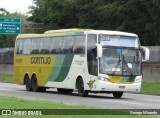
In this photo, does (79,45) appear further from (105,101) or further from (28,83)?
(28,83)

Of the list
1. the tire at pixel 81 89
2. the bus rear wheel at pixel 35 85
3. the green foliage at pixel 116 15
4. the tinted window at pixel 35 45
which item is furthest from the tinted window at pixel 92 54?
the green foliage at pixel 116 15

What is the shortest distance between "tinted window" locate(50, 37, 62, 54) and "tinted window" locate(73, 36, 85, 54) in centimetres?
189

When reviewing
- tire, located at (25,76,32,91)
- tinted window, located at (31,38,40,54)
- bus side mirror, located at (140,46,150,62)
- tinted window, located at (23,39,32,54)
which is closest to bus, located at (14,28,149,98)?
bus side mirror, located at (140,46,150,62)

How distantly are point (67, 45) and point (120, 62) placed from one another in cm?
378

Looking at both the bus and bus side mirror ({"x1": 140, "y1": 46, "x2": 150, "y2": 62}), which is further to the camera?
bus side mirror ({"x1": 140, "y1": 46, "x2": 150, "y2": 62})

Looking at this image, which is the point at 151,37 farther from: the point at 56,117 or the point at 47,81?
the point at 56,117

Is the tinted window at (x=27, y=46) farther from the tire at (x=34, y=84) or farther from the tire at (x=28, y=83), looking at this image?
the tire at (x=34, y=84)

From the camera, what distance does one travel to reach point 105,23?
56156mm

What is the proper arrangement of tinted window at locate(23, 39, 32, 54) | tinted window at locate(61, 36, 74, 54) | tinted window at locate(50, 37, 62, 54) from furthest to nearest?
tinted window at locate(23, 39, 32, 54) → tinted window at locate(50, 37, 62, 54) → tinted window at locate(61, 36, 74, 54)

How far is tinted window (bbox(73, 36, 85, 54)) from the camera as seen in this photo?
90.0ft

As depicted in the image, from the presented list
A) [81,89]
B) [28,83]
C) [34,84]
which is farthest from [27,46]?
[81,89]

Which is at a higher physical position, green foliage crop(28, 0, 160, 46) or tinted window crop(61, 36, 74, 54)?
green foliage crop(28, 0, 160, 46)

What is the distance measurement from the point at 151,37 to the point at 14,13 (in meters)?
71.9

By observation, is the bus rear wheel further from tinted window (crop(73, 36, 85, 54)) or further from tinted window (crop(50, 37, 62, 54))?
tinted window (crop(73, 36, 85, 54))
